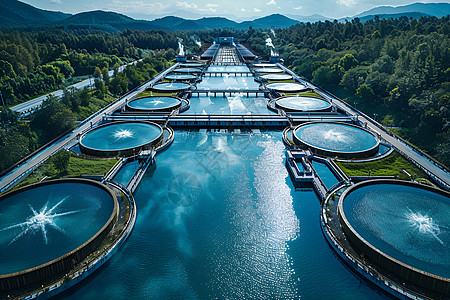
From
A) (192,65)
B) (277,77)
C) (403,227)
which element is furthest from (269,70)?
(403,227)

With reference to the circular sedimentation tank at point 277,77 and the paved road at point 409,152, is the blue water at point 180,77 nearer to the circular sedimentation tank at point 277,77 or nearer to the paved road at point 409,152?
the circular sedimentation tank at point 277,77

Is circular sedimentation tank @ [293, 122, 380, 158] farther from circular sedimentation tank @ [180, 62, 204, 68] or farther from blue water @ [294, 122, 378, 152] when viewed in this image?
circular sedimentation tank @ [180, 62, 204, 68]

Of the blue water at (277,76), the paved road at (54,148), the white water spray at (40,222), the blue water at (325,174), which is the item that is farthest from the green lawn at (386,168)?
the blue water at (277,76)

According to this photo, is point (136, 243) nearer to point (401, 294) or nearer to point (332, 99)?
point (401, 294)

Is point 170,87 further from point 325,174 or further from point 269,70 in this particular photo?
point 325,174

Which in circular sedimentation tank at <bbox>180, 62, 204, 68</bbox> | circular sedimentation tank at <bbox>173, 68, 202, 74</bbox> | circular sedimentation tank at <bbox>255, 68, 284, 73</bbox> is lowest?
circular sedimentation tank at <bbox>173, 68, 202, 74</bbox>

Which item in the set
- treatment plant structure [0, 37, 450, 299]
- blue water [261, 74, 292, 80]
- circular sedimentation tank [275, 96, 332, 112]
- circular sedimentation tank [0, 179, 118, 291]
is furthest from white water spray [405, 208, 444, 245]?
blue water [261, 74, 292, 80]

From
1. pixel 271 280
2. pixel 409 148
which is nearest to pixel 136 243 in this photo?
pixel 271 280
